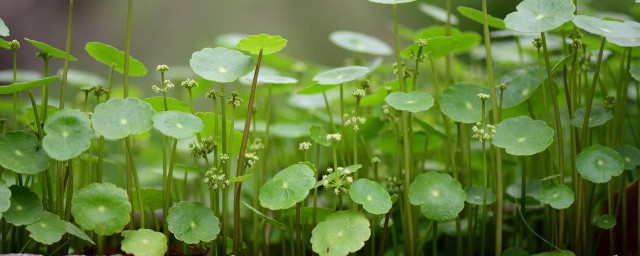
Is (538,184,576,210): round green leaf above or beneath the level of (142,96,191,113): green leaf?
beneath

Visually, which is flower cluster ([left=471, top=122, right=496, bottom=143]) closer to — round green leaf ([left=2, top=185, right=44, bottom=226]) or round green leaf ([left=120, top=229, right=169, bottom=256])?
round green leaf ([left=120, top=229, right=169, bottom=256])

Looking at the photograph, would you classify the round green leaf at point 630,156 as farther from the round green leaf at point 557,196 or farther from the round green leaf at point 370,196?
the round green leaf at point 370,196

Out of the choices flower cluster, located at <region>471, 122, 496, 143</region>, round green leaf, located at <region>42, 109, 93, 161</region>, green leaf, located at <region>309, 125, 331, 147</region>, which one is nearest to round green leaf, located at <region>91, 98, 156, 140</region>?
round green leaf, located at <region>42, 109, 93, 161</region>

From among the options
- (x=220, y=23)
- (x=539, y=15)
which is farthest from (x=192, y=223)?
(x=220, y=23)

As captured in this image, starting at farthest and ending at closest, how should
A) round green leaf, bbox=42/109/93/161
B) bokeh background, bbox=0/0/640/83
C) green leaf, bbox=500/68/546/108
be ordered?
bokeh background, bbox=0/0/640/83
green leaf, bbox=500/68/546/108
round green leaf, bbox=42/109/93/161

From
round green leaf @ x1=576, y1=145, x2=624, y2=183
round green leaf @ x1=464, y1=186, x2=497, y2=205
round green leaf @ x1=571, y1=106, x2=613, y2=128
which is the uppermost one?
round green leaf @ x1=571, y1=106, x2=613, y2=128

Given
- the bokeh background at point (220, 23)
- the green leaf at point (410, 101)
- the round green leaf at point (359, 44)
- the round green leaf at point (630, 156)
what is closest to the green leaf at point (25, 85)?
the green leaf at point (410, 101)

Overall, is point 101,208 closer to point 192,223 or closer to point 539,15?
point 192,223
